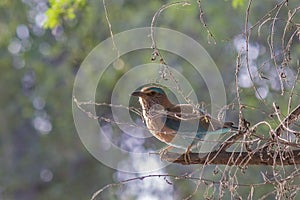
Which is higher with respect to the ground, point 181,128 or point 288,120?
point 181,128

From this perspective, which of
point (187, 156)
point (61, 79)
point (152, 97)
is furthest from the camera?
point (61, 79)

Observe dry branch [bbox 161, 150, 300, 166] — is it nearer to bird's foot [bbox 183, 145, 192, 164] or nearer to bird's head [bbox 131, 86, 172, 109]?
bird's foot [bbox 183, 145, 192, 164]

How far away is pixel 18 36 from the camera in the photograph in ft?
33.4

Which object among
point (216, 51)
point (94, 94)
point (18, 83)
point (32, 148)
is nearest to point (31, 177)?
point (32, 148)

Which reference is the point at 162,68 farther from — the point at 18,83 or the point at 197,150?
the point at 18,83

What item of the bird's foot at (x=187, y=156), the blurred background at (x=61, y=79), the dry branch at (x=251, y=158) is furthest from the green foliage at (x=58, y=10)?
the blurred background at (x=61, y=79)

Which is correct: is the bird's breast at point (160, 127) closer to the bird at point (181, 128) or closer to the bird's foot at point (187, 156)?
the bird at point (181, 128)

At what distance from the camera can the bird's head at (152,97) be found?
414 cm

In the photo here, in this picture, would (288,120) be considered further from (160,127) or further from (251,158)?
(160,127)

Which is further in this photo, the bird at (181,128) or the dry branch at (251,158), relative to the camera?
the bird at (181,128)

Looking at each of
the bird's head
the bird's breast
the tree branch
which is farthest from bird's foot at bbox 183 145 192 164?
the bird's head

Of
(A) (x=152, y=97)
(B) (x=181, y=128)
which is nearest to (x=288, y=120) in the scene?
(B) (x=181, y=128)

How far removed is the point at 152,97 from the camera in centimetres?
425

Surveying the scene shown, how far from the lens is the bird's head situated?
13.6ft
